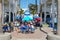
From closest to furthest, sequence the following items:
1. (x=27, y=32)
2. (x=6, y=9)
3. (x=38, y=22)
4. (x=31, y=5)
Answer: (x=27, y=32), (x=38, y=22), (x=6, y=9), (x=31, y=5)

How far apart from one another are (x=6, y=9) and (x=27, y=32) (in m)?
14.0

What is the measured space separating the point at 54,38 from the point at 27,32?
39.2 ft

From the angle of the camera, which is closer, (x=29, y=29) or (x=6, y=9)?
(x=29, y=29)

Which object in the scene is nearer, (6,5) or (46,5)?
(6,5)

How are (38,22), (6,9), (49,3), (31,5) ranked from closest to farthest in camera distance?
(38,22), (6,9), (49,3), (31,5)

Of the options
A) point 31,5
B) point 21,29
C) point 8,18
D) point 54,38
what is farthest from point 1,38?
point 31,5

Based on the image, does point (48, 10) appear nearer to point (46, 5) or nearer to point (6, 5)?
point (46, 5)

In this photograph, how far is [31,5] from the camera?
8200cm

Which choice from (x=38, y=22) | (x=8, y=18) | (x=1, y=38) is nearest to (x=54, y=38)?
(x=1, y=38)

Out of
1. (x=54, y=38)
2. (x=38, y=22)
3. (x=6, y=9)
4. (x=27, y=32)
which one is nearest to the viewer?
(x=54, y=38)

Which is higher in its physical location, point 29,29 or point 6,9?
point 6,9

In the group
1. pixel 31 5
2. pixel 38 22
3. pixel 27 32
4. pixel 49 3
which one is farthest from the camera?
pixel 31 5

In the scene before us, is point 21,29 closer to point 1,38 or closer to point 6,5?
point 1,38

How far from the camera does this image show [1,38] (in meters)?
9.72
